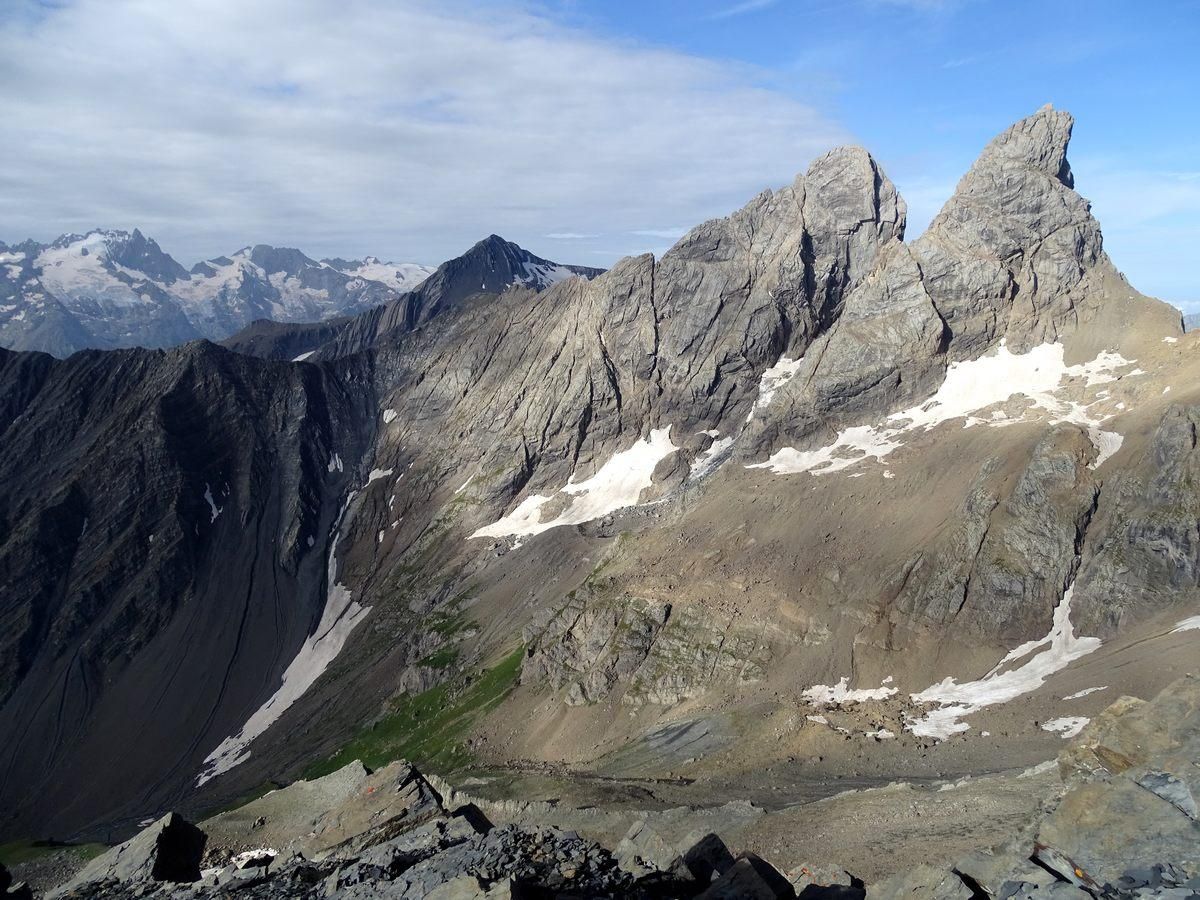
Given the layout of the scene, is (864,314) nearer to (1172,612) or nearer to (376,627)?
(1172,612)

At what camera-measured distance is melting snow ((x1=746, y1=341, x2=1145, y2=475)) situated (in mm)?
121000

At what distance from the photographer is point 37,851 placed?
77.0 m

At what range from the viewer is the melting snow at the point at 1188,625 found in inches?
2757

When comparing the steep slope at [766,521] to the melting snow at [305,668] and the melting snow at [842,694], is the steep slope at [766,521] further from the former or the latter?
the melting snow at [305,668]

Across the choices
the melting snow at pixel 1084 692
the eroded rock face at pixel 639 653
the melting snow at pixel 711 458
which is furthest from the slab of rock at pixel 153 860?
the melting snow at pixel 711 458

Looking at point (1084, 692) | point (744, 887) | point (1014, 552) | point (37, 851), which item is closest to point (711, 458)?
point (1014, 552)

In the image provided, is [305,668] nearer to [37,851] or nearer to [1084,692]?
[37,851]

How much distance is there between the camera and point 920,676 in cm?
8288

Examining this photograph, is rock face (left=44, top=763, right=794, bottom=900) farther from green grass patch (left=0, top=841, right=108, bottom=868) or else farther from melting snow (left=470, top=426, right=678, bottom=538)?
melting snow (left=470, top=426, right=678, bottom=538)

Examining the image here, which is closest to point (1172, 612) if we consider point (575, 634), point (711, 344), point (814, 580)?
point (814, 580)

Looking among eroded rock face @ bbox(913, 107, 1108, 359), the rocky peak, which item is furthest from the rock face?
the rocky peak

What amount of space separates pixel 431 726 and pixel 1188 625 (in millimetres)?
95618

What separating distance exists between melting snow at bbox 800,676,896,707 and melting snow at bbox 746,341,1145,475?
45.9 meters

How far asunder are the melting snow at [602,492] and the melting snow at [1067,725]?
95.4m
